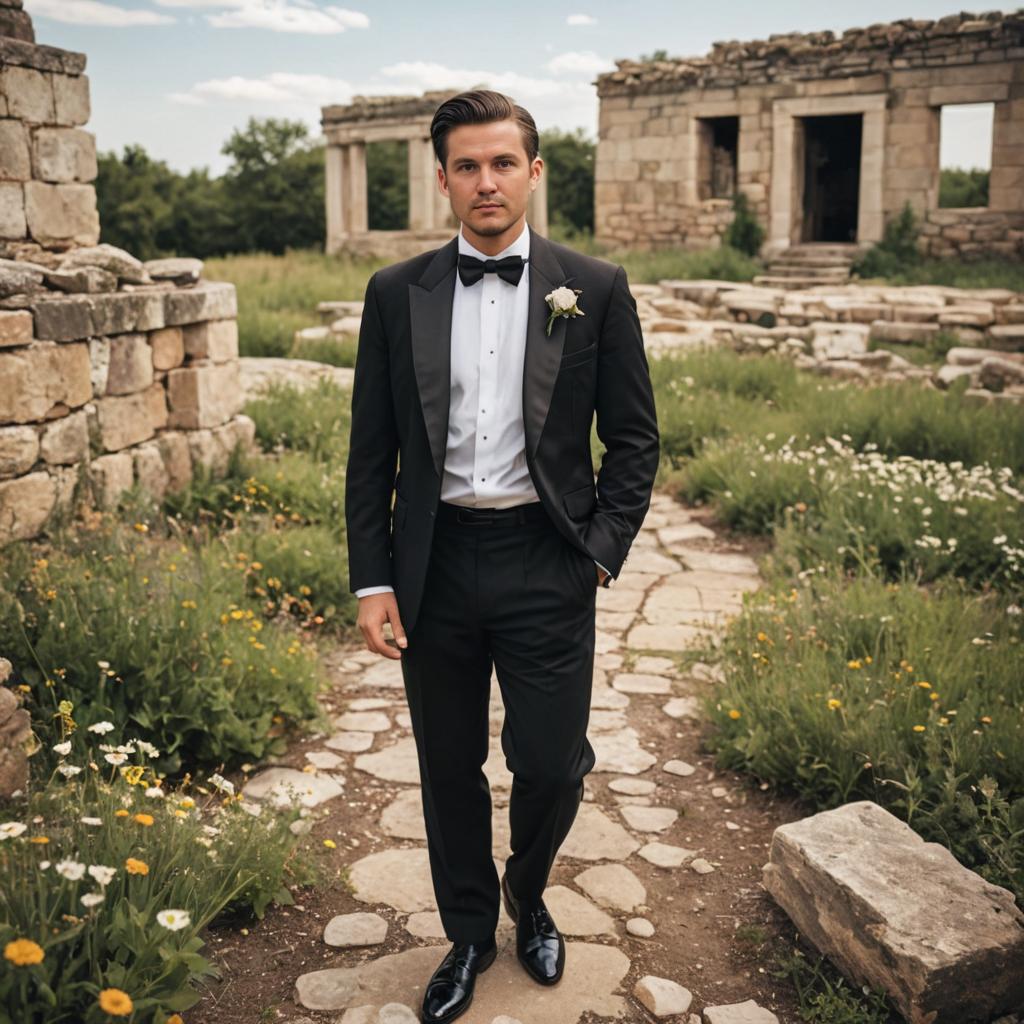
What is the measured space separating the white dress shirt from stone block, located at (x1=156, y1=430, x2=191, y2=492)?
4488 millimetres

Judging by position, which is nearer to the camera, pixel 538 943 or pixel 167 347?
pixel 538 943

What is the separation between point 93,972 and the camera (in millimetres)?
2270

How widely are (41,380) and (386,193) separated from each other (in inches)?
1112

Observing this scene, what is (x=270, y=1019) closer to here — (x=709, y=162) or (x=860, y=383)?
(x=860, y=383)

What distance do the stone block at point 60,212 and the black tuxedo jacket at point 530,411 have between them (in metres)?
5.00

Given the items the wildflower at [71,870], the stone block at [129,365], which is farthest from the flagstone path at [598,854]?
the stone block at [129,365]

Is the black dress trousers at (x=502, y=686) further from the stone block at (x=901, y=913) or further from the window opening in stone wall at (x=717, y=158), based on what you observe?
the window opening in stone wall at (x=717, y=158)

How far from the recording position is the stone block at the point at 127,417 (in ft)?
20.5

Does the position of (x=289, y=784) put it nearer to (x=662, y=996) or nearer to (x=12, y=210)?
(x=662, y=996)

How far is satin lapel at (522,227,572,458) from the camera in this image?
261 centimetres

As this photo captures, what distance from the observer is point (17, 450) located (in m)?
5.46

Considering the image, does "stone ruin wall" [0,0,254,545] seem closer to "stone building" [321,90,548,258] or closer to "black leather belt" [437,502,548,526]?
"black leather belt" [437,502,548,526]

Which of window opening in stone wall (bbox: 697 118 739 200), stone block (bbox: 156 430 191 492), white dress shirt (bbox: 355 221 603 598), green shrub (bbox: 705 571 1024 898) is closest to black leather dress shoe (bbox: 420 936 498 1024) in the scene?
white dress shirt (bbox: 355 221 603 598)

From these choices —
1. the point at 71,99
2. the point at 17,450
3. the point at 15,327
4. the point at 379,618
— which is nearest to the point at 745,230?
the point at 71,99
